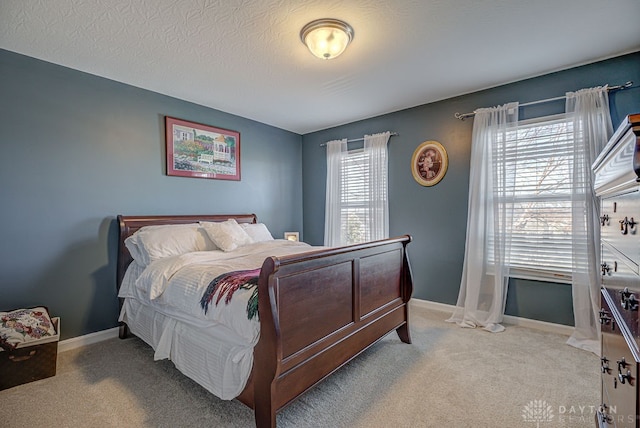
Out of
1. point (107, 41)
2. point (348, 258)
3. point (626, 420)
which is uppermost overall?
point (107, 41)

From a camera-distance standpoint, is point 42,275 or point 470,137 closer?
point 42,275

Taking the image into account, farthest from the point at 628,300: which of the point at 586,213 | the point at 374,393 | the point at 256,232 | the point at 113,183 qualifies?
the point at 113,183

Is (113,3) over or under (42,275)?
over

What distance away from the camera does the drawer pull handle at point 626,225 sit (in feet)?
2.98

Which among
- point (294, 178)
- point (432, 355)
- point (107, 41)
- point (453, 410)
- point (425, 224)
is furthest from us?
point (294, 178)

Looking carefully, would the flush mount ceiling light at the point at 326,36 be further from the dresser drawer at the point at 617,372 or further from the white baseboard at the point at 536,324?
the white baseboard at the point at 536,324

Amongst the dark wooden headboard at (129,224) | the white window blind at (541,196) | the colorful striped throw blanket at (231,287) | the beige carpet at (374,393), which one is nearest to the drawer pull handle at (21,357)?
the beige carpet at (374,393)

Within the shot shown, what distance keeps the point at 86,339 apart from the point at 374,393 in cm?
263

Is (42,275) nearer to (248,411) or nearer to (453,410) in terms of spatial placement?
(248,411)

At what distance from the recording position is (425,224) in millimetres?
3746

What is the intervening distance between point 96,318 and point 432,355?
3087 millimetres

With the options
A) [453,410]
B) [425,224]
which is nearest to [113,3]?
[453,410]

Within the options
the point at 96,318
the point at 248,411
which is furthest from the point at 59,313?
the point at 248,411

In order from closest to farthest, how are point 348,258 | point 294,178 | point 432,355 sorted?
point 348,258 < point 432,355 < point 294,178
